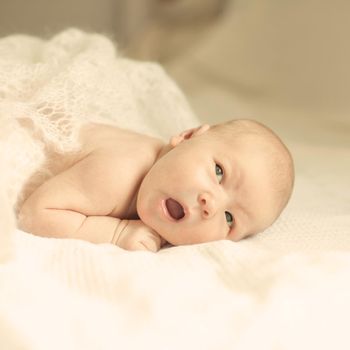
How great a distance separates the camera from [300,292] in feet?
2.57

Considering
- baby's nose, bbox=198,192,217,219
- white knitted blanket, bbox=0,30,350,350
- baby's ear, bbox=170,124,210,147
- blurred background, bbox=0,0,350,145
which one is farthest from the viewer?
blurred background, bbox=0,0,350,145

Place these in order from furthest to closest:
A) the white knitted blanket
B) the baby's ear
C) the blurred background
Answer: the blurred background, the baby's ear, the white knitted blanket

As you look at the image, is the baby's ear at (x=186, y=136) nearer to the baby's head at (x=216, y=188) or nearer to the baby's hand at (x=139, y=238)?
the baby's head at (x=216, y=188)

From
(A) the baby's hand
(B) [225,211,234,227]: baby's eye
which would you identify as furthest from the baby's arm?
(B) [225,211,234,227]: baby's eye

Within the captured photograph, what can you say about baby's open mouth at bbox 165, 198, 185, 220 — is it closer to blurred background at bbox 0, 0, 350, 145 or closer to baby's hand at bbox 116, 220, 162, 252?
baby's hand at bbox 116, 220, 162, 252

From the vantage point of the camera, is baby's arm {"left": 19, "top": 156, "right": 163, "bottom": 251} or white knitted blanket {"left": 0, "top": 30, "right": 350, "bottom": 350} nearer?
white knitted blanket {"left": 0, "top": 30, "right": 350, "bottom": 350}

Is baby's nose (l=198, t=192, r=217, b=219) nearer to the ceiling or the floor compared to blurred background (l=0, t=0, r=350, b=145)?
nearer to the ceiling

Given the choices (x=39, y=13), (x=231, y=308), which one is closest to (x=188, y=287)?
(x=231, y=308)

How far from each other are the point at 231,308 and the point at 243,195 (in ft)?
0.86

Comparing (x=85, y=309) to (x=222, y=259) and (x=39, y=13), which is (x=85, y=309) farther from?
(x=39, y=13)

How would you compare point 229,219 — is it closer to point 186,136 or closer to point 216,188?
point 216,188

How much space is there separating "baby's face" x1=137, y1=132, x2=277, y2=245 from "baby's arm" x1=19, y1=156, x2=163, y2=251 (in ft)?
0.12

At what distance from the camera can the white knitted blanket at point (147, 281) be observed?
695mm

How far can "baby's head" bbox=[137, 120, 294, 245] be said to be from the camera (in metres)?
0.95
